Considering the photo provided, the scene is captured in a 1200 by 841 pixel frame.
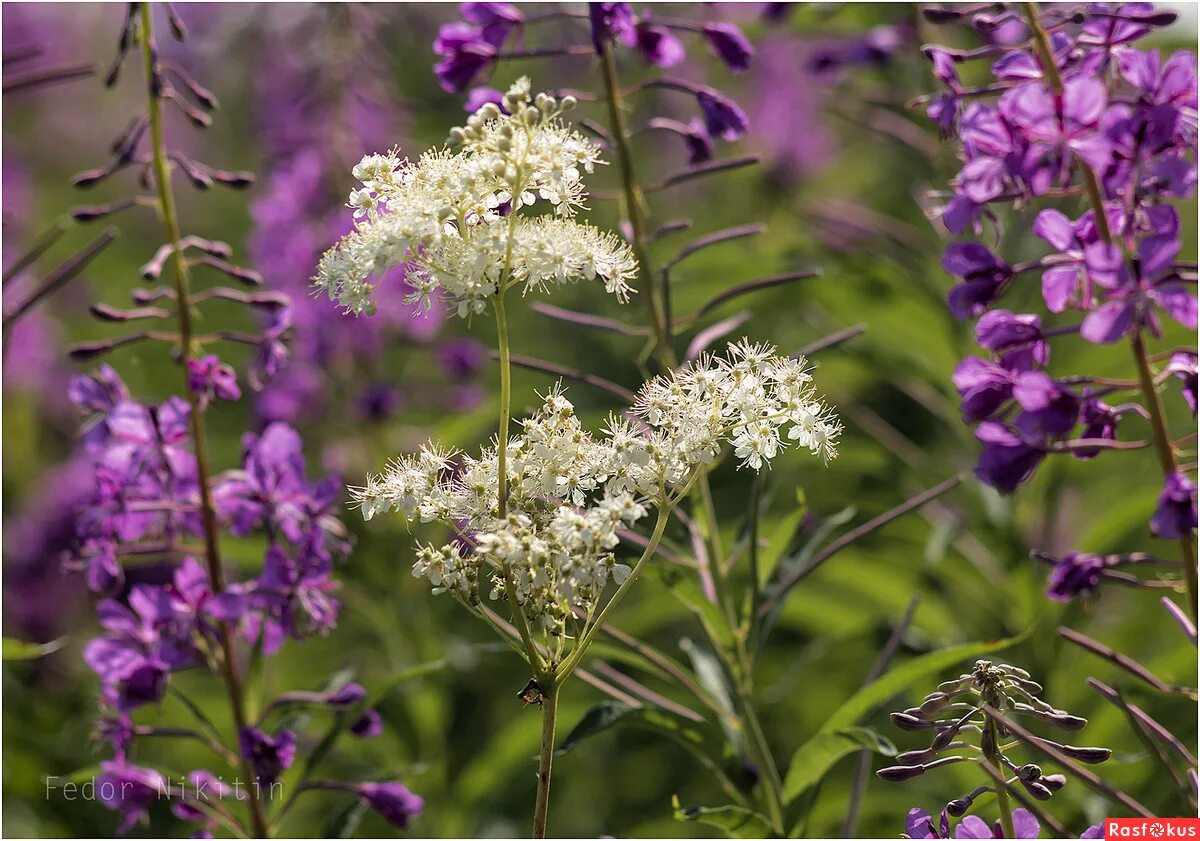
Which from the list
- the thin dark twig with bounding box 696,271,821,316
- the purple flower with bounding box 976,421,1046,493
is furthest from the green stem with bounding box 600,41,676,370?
the purple flower with bounding box 976,421,1046,493

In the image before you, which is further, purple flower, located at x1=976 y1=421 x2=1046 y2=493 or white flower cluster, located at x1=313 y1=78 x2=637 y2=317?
purple flower, located at x1=976 y1=421 x2=1046 y2=493

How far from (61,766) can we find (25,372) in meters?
2.37

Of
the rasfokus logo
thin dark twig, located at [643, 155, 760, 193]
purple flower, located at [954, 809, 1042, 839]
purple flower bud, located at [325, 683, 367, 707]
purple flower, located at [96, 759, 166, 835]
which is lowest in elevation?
the rasfokus logo

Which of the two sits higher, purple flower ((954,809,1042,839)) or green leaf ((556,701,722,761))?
green leaf ((556,701,722,761))

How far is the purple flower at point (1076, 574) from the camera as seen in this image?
7.67ft

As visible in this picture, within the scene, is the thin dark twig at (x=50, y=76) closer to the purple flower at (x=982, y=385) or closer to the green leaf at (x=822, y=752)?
the purple flower at (x=982, y=385)

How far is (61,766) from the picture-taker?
4227 millimetres

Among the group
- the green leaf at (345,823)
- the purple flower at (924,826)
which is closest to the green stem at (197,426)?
the green leaf at (345,823)

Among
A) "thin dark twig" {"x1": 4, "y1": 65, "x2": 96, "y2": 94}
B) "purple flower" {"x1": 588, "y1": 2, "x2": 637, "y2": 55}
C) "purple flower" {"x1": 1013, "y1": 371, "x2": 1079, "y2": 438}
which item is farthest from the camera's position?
"thin dark twig" {"x1": 4, "y1": 65, "x2": 96, "y2": 94}

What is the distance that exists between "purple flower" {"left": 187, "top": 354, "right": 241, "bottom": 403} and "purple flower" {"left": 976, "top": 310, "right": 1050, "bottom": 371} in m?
1.76

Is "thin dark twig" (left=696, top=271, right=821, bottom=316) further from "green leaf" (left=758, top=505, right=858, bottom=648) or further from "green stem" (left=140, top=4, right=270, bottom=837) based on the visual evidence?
"green stem" (left=140, top=4, right=270, bottom=837)

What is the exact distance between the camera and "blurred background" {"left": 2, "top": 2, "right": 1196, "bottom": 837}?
3.78 metres

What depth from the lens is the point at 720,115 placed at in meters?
3.01

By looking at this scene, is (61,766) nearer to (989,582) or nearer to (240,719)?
(240,719)
